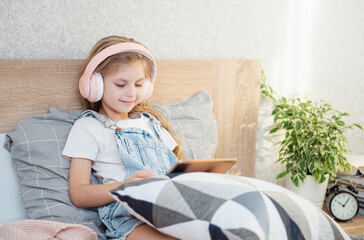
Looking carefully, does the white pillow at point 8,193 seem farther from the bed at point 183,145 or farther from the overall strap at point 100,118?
the overall strap at point 100,118

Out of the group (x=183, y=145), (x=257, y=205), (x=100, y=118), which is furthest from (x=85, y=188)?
(x=257, y=205)

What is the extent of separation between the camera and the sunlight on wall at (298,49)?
2109 millimetres

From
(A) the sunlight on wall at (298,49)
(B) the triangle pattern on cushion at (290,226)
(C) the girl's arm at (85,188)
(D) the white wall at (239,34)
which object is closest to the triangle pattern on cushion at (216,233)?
(B) the triangle pattern on cushion at (290,226)

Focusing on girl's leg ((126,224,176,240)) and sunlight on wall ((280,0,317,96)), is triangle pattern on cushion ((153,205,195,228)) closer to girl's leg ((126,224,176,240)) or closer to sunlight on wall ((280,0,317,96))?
girl's leg ((126,224,176,240))

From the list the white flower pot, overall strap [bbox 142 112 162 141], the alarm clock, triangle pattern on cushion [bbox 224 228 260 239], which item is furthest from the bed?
the alarm clock

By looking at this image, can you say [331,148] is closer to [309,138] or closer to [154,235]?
[309,138]

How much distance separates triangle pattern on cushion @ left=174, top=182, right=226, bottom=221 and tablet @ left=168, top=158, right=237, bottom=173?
93 mm

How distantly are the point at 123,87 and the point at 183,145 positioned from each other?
13.3 inches

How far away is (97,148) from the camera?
1.32 meters

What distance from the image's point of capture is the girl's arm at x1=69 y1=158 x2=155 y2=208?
4.11ft

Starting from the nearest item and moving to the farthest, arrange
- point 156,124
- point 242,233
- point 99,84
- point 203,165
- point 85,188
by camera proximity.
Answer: point 242,233 → point 203,165 → point 85,188 → point 99,84 → point 156,124

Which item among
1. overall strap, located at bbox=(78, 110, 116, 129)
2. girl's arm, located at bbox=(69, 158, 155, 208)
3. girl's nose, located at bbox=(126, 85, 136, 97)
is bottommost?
girl's arm, located at bbox=(69, 158, 155, 208)

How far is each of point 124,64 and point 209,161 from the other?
0.46 m

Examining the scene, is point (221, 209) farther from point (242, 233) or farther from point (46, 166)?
point (46, 166)
